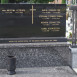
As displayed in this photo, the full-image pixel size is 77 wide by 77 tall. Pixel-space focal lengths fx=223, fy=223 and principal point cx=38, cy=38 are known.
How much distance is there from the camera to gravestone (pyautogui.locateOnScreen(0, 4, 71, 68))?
8617 mm

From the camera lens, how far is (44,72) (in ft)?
26.8

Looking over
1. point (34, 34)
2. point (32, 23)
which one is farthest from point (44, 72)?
point (32, 23)

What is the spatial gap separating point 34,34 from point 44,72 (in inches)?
62.9

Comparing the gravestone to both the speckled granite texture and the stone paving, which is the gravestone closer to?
the speckled granite texture

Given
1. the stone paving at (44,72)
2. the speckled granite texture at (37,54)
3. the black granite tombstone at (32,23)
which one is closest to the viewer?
the stone paving at (44,72)

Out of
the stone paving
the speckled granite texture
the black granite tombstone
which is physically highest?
the black granite tombstone

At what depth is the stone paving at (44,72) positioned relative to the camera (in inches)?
308

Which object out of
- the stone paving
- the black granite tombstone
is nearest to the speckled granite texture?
the stone paving

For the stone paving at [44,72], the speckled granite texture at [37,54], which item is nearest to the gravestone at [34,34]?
the speckled granite texture at [37,54]

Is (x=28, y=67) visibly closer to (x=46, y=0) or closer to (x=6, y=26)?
(x=6, y=26)

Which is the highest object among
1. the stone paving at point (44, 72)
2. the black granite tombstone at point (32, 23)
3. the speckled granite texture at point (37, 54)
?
the black granite tombstone at point (32, 23)

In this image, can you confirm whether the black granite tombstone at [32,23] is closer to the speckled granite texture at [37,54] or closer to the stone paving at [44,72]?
the speckled granite texture at [37,54]

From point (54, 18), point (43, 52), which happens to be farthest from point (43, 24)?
point (43, 52)

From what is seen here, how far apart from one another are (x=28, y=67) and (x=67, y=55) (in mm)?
1595
